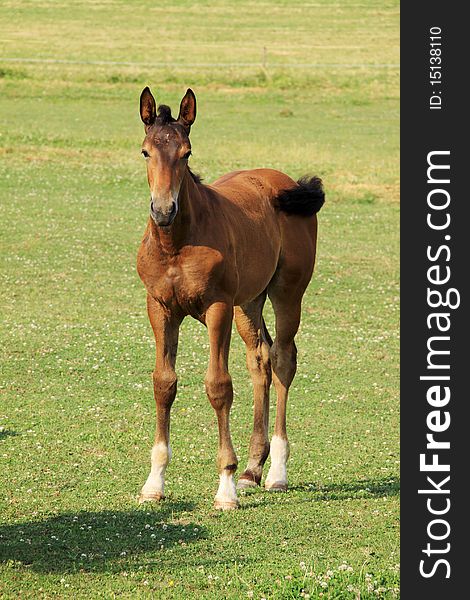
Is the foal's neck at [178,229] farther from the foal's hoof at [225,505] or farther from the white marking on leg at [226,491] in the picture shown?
the foal's hoof at [225,505]

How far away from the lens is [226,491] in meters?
9.31

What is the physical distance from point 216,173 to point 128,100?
52.9ft

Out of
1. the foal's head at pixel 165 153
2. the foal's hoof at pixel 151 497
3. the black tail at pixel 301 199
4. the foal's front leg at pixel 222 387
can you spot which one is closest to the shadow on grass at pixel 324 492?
the foal's front leg at pixel 222 387

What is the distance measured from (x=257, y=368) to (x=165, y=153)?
275 centimetres

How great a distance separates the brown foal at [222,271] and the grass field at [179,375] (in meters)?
0.54

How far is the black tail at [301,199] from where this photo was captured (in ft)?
35.3

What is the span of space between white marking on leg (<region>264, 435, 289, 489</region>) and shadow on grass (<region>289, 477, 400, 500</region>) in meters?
0.16

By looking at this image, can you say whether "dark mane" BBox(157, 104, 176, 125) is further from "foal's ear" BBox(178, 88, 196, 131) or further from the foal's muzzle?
the foal's muzzle

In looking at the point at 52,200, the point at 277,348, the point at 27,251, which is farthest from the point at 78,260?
the point at 277,348

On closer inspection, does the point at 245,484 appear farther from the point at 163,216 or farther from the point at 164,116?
the point at 164,116

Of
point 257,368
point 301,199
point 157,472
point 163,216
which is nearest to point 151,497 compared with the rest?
point 157,472

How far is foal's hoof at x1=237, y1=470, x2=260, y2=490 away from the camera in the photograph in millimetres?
10172

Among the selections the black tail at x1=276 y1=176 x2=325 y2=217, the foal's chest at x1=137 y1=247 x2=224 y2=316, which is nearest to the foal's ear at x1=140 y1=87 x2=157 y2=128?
the foal's chest at x1=137 y1=247 x2=224 y2=316

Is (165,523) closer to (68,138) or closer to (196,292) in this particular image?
(196,292)
